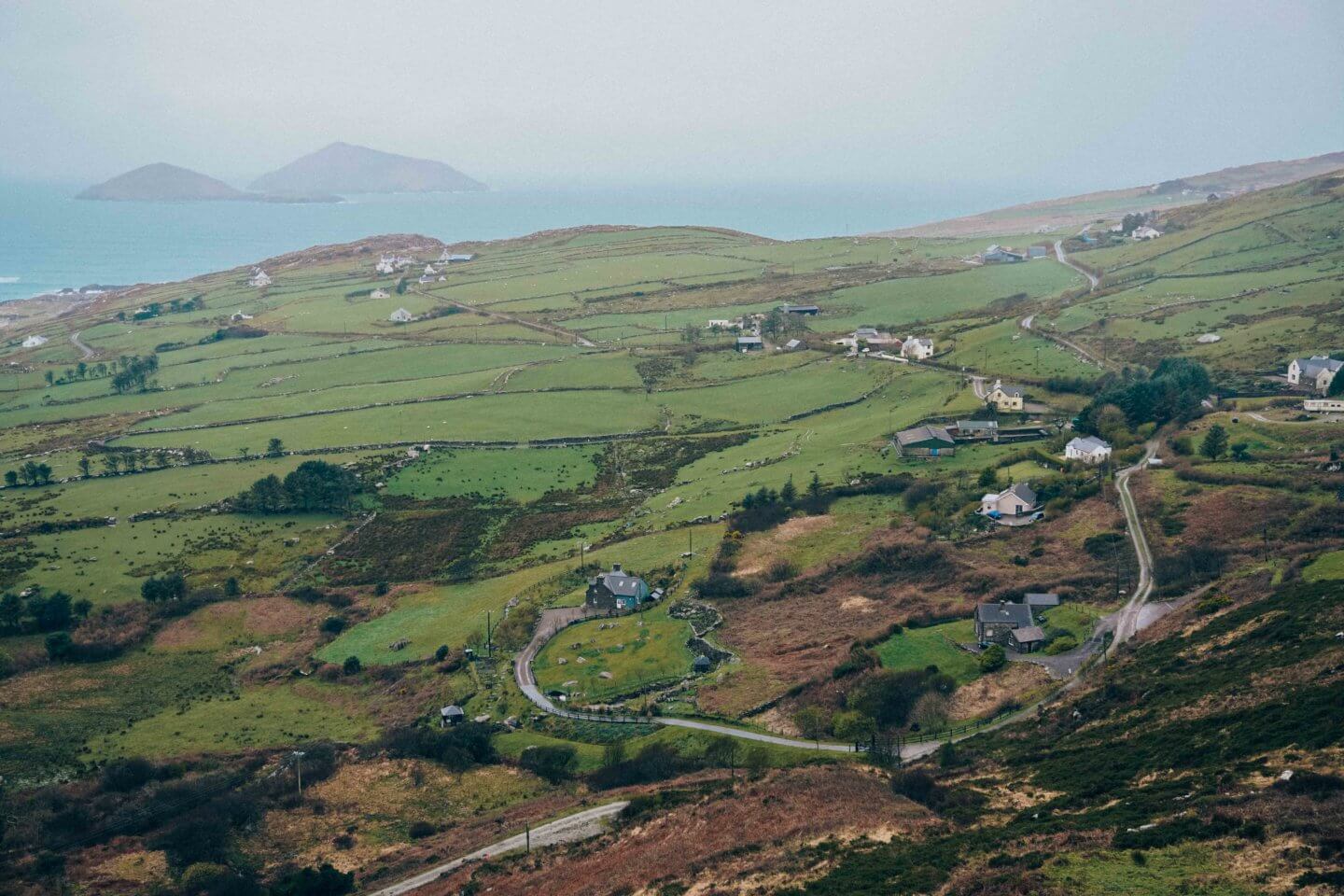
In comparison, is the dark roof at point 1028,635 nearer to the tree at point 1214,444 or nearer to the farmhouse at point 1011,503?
the farmhouse at point 1011,503

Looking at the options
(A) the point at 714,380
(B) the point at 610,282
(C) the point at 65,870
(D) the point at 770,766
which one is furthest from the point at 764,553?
(B) the point at 610,282

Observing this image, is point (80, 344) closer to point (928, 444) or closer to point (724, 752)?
point (928, 444)

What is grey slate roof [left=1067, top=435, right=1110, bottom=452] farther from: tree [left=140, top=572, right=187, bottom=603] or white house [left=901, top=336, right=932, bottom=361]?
tree [left=140, top=572, right=187, bottom=603]

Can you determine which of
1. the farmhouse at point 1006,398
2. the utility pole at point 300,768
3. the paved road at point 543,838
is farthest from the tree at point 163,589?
the farmhouse at point 1006,398

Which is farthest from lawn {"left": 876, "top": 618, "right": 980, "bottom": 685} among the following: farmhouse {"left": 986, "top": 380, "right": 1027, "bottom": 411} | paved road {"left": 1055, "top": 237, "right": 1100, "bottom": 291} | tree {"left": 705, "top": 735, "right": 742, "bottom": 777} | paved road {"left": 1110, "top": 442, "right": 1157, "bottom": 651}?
paved road {"left": 1055, "top": 237, "right": 1100, "bottom": 291}

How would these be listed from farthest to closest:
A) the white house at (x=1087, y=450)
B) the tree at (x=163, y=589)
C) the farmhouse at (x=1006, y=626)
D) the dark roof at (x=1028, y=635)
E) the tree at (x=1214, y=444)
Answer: the white house at (x=1087, y=450), the tree at (x=1214, y=444), the tree at (x=163, y=589), the farmhouse at (x=1006, y=626), the dark roof at (x=1028, y=635)

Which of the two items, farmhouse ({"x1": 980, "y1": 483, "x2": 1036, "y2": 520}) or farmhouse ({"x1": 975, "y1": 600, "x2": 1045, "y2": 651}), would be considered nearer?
farmhouse ({"x1": 975, "y1": 600, "x2": 1045, "y2": 651})

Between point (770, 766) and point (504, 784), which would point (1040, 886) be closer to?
point (770, 766)
